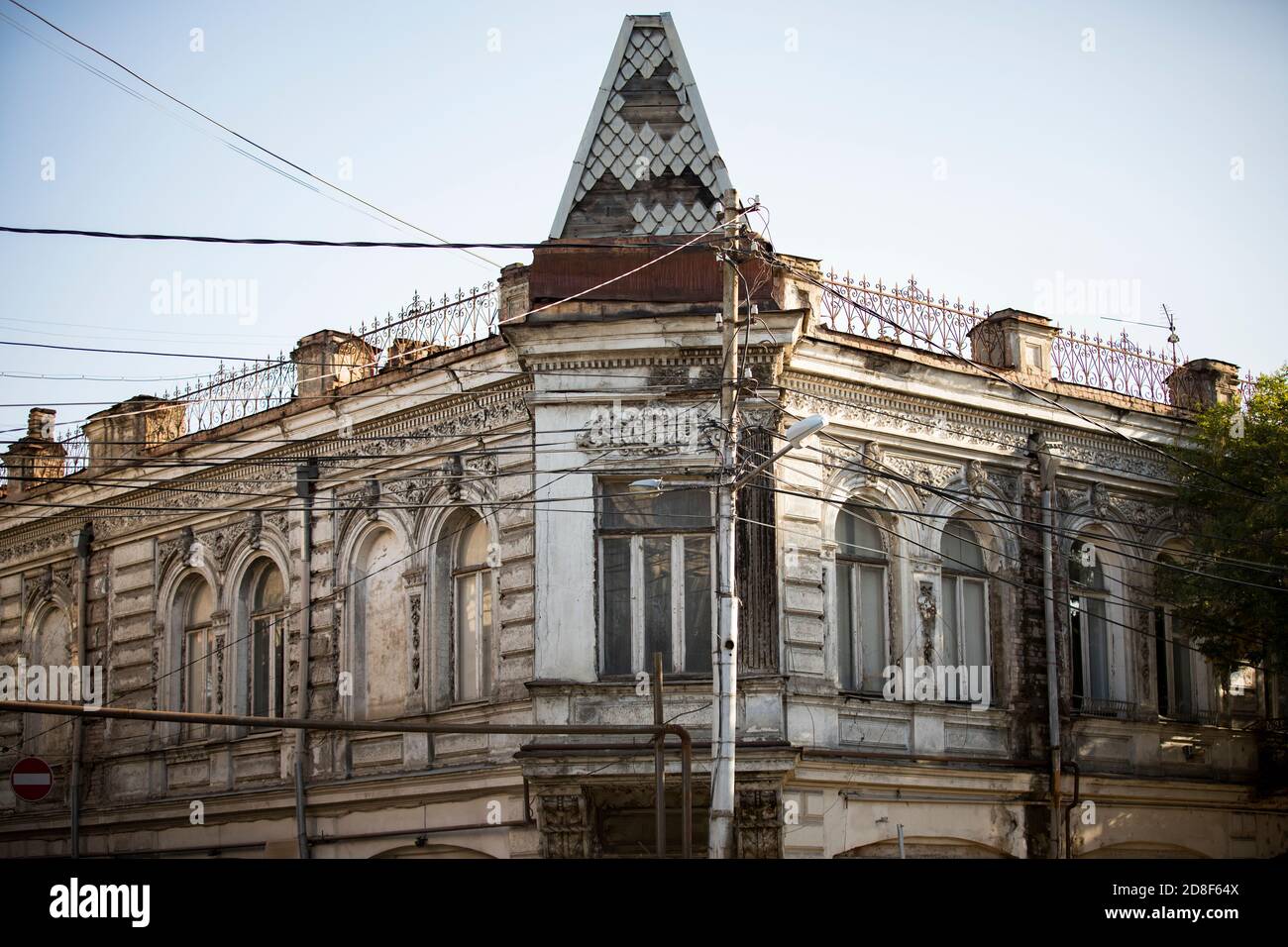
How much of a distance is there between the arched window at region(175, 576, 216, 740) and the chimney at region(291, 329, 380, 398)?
3.58 metres

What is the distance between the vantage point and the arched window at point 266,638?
82.0ft

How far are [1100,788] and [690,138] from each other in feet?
32.6

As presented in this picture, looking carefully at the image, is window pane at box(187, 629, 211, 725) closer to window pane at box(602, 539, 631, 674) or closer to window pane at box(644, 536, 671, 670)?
window pane at box(602, 539, 631, 674)

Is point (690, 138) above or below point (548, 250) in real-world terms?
above

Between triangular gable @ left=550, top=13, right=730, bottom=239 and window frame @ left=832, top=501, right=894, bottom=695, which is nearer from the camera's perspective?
window frame @ left=832, top=501, right=894, bottom=695

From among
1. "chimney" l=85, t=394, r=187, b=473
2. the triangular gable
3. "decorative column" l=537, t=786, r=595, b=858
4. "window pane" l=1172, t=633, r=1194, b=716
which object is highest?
the triangular gable

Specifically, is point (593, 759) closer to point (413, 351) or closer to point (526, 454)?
point (526, 454)

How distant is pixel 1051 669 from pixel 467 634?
24.8 ft

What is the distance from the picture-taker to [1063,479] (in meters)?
24.5

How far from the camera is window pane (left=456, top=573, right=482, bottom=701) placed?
2242 cm

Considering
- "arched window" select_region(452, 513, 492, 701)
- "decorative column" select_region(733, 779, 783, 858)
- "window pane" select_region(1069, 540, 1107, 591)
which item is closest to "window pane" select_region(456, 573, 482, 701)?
"arched window" select_region(452, 513, 492, 701)

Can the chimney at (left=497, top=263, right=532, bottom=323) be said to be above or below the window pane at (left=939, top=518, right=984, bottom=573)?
above
